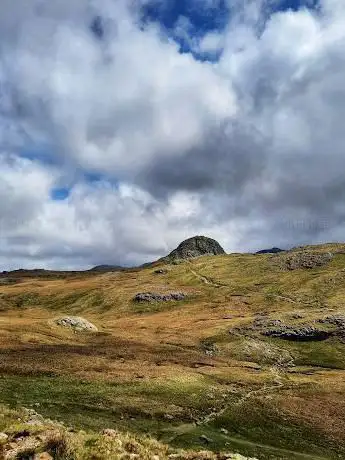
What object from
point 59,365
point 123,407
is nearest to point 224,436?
point 123,407

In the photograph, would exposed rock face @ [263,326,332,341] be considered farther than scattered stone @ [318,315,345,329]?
No

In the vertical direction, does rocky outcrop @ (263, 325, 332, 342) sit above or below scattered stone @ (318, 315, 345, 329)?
below

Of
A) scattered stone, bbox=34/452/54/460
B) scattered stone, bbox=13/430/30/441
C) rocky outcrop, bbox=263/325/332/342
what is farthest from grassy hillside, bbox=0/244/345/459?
scattered stone, bbox=34/452/54/460

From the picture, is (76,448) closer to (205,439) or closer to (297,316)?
(205,439)

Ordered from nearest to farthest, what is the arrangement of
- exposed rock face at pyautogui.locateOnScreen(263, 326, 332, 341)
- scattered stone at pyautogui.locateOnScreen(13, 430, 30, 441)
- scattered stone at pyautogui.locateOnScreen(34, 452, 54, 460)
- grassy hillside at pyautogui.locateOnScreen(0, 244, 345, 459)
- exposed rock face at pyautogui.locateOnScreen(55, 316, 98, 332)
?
scattered stone at pyautogui.locateOnScreen(34, 452, 54, 460), scattered stone at pyautogui.locateOnScreen(13, 430, 30, 441), grassy hillside at pyautogui.locateOnScreen(0, 244, 345, 459), exposed rock face at pyautogui.locateOnScreen(55, 316, 98, 332), exposed rock face at pyautogui.locateOnScreen(263, 326, 332, 341)

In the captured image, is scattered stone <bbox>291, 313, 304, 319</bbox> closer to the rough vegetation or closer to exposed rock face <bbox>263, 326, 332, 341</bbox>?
exposed rock face <bbox>263, 326, 332, 341</bbox>

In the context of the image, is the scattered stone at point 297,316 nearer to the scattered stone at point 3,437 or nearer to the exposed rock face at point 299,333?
the exposed rock face at point 299,333

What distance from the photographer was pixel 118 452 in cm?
2048

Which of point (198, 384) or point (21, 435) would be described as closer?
point (21, 435)

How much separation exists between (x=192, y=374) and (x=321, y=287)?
12478 centimetres

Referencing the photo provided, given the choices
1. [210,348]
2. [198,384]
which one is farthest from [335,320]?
[198,384]

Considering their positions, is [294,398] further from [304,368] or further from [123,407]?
[304,368]

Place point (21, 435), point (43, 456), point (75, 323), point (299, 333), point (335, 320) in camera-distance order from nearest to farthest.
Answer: point (43, 456)
point (21, 435)
point (75, 323)
point (299, 333)
point (335, 320)

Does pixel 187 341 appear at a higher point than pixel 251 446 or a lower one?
higher
